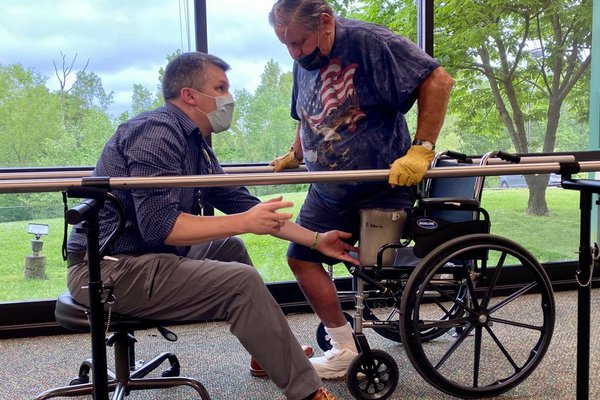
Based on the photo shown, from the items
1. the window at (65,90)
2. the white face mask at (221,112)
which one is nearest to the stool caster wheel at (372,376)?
the white face mask at (221,112)

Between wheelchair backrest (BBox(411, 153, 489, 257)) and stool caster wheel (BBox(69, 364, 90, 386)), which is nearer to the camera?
wheelchair backrest (BBox(411, 153, 489, 257))

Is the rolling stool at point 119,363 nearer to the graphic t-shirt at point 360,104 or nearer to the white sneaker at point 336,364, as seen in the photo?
the white sneaker at point 336,364

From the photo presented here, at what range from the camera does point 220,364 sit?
231 cm

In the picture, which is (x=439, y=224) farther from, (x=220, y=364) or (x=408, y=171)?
(x=220, y=364)

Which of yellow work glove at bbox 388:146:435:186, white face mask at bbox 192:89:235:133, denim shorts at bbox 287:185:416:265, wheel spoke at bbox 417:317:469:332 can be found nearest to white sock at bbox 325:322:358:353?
denim shorts at bbox 287:185:416:265

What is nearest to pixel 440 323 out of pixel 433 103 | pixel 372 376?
pixel 372 376

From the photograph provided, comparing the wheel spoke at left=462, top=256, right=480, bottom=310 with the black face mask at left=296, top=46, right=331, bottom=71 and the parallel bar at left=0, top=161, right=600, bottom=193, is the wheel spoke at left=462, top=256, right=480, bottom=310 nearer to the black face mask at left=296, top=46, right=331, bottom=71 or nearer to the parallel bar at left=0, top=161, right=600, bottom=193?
the parallel bar at left=0, top=161, right=600, bottom=193

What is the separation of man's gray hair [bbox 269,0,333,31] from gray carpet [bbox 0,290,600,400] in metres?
1.22

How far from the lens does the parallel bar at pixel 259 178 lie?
1.40 metres

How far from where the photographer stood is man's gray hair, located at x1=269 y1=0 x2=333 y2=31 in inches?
72.6

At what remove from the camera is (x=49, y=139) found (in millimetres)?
2660

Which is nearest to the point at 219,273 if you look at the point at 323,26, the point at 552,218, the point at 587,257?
the point at 323,26

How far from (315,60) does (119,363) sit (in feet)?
3.72

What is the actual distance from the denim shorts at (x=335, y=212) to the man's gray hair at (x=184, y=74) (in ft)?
1.97
